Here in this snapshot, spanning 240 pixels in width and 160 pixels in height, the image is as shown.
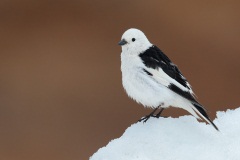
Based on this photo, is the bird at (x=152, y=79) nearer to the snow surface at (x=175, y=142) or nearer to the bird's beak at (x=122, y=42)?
the bird's beak at (x=122, y=42)

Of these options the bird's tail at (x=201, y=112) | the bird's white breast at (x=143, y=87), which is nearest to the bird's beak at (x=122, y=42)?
the bird's white breast at (x=143, y=87)

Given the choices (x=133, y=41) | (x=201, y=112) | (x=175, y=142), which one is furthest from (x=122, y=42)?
(x=175, y=142)

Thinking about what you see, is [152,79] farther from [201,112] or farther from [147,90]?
[201,112]

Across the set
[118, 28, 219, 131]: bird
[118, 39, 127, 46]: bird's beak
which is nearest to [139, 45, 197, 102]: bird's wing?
[118, 28, 219, 131]: bird

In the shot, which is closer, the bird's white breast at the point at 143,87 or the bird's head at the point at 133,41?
the bird's white breast at the point at 143,87

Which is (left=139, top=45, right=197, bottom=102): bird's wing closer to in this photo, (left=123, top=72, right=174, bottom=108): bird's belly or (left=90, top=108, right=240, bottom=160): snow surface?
(left=123, top=72, right=174, bottom=108): bird's belly

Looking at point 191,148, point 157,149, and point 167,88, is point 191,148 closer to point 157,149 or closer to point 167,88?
point 157,149
